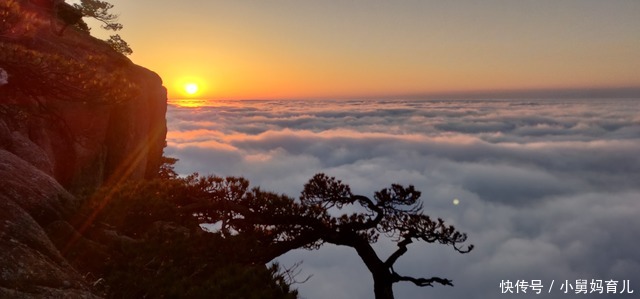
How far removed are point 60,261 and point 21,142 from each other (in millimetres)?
12965

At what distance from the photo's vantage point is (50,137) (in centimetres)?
2072

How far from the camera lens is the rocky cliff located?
651 cm

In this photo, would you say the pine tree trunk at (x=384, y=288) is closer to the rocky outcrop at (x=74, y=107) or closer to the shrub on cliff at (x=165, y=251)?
the shrub on cliff at (x=165, y=251)

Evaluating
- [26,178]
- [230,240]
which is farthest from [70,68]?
[230,240]

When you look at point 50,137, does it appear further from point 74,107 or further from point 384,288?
point 384,288

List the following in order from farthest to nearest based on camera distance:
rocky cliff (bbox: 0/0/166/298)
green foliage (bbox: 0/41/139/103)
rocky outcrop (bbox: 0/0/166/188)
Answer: rocky outcrop (bbox: 0/0/166/188) → green foliage (bbox: 0/41/139/103) → rocky cliff (bbox: 0/0/166/298)

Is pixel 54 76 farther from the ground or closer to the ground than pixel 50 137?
farther from the ground

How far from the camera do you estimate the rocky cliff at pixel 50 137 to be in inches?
256

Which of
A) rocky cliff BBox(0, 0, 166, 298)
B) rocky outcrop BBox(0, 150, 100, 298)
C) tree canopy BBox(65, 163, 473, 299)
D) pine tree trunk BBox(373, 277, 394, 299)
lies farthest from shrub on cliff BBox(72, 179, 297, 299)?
pine tree trunk BBox(373, 277, 394, 299)

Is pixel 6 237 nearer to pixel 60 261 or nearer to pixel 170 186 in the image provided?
pixel 60 261

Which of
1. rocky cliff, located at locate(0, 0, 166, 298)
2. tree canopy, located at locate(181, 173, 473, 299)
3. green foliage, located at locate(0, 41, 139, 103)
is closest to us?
rocky cliff, located at locate(0, 0, 166, 298)

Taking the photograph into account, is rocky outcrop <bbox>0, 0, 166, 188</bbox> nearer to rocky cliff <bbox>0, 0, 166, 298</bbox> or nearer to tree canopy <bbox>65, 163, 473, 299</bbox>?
rocky cliff <bbox>0, 0, 166, 298</bbox>

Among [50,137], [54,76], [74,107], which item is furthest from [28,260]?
[74,107]

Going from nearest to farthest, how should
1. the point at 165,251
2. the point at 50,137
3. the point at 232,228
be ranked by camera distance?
the point at 165,251, the point at 232,228, the point at 50,137
